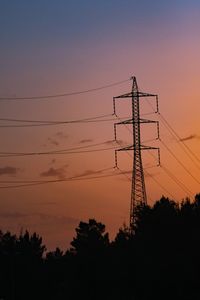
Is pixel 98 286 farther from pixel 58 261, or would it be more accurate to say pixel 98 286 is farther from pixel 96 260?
pixel 58 261

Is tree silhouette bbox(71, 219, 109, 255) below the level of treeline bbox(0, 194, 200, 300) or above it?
above

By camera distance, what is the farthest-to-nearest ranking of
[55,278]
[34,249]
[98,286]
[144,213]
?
[34,249]
[55,278]
[98,286]
[144,213]

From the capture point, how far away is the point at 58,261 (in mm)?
158125

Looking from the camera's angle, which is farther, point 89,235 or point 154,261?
point 89,235

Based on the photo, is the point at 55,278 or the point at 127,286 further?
the point at 55,278

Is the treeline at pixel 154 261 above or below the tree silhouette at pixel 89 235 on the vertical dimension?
below

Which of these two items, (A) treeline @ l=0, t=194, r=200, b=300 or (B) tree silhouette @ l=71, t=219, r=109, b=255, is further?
(B) tree silhouette @ l=71, t=219, r=109, b=255

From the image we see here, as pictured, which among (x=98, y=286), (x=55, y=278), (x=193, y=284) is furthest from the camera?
(x=55, y=278)

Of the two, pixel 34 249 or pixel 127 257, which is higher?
pixel 34 249

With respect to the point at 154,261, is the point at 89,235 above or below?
above

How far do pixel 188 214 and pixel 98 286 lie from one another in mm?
23530

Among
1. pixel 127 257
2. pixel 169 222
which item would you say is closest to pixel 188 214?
pixel 169 222

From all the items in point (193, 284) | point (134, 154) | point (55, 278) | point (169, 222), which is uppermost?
point (55, 278)

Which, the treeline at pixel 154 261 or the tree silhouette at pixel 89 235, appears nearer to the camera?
the treeline at pixel 154 261
